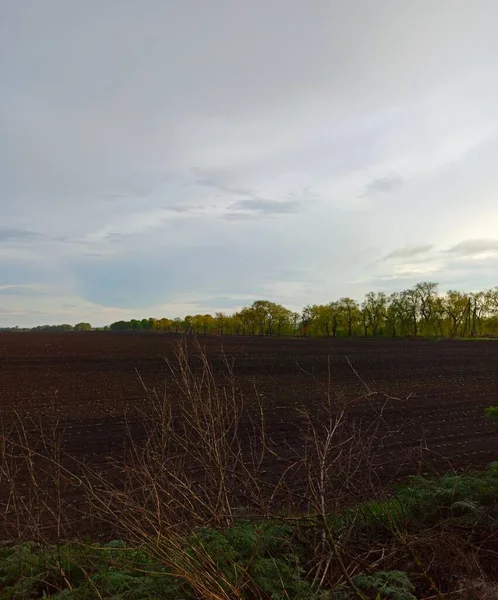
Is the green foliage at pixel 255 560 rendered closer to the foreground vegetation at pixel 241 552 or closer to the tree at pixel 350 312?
the foreground vegetation at pixel 241 552

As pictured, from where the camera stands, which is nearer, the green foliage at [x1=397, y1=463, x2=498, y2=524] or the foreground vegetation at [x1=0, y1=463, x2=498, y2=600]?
the foreground vegetation at [x1=0, y1=463, x2=498, y2=600]

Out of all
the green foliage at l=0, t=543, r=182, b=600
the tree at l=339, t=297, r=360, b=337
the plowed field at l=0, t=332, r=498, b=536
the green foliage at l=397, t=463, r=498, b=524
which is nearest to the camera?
the green foliage at l=0, t=543, r=182, b=600

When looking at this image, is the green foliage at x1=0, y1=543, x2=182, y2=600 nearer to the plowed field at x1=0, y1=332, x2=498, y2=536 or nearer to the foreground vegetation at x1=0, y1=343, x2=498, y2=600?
the foreground vegetation at x1=0, y1=343, x2=498, y2=600

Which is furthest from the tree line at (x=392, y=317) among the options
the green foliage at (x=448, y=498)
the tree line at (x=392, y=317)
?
the green foliage at (x=448, y=498)

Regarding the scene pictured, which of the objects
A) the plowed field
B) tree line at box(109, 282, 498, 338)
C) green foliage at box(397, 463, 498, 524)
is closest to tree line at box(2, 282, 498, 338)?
tree line at box(109, 282, 498, 338)

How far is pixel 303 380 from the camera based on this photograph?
22.7m

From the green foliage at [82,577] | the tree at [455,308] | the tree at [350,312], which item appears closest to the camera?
the green foliage at [82,577]

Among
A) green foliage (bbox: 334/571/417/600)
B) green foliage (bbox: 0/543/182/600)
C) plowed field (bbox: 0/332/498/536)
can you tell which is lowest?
plowed field (bbox: 0/332/498/536)

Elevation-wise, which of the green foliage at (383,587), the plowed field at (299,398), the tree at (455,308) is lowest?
the plowed field at (299,398)

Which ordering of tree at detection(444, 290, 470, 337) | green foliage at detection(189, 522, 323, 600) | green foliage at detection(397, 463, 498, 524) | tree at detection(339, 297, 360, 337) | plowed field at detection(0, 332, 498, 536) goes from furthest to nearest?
tree at detection(339, 297, 360, 337), tree at detection(444, 290, 470, 337), plowed field at detection(0, 332, 498, 536), green foliage at detection(397, 463, 498, 524), green foliage at detection(189, 522, 323, 600)

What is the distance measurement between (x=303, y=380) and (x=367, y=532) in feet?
59.1

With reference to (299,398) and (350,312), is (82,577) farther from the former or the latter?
(350,312)

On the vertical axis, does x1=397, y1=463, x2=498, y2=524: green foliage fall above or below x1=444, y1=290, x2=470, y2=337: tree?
below

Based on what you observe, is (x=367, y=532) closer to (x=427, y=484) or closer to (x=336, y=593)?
(x=336, y=593)
